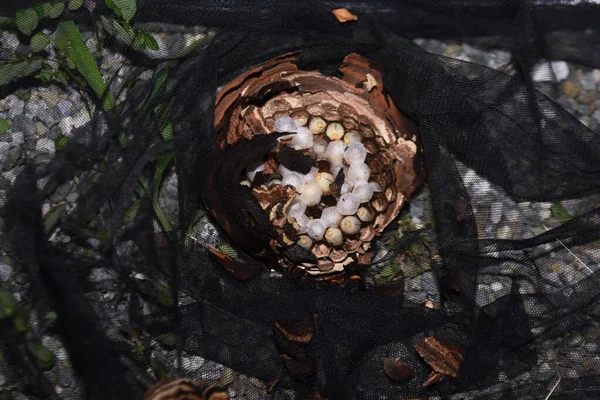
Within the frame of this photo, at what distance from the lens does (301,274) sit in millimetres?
1265

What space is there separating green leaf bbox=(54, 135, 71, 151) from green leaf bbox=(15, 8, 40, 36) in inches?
6.8

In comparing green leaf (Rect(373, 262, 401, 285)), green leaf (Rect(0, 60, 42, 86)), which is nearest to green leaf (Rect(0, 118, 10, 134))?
green leaf (Rect(0, 60, 42, 86))

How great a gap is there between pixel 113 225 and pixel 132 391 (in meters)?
0.22

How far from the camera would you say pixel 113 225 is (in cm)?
108

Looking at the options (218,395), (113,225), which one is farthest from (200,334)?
(113,225)

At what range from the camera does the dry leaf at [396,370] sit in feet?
3.80

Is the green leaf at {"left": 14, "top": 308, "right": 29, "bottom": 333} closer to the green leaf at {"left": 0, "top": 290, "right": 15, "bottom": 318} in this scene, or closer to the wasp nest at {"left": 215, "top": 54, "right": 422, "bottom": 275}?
the green leaf at {"left": 0, "top": 290, "right": 15, "bottom": 318}

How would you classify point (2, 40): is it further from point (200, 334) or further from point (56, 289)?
point (200, 334)

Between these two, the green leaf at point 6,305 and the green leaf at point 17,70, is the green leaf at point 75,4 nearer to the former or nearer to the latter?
the green leaf at point 17,70

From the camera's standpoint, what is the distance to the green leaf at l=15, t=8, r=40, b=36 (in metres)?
1.24

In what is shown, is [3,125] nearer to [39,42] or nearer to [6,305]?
[39,42]

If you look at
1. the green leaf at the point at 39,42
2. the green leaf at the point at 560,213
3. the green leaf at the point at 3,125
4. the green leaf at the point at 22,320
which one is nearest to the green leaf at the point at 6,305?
the green leaf at the point at 22,320

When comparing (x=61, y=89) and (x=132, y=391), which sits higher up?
(x=61, y=89)

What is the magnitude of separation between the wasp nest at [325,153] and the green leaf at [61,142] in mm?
229
